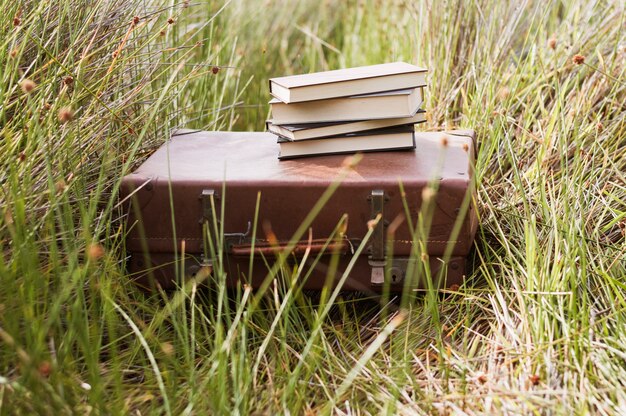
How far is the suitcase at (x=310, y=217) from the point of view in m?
2.21

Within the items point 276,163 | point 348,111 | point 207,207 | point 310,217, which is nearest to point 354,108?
point 348,111

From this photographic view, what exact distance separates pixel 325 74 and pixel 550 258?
0.78 m

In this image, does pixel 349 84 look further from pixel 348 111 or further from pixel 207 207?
pixel 207 207

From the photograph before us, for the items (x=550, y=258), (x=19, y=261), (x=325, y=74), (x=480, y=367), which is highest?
(x=325, y=74)

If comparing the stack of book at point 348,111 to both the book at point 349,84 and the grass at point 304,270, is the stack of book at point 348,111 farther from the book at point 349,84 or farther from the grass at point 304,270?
the grass at point 304,270

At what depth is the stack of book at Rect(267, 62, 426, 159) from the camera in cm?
234

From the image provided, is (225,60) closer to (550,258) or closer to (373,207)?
(373,207)

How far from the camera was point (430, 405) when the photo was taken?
1748 millimetres

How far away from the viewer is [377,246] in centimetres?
226

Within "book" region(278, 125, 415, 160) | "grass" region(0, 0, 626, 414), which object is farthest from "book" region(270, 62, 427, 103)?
"grass" region(0, 0, 626, 414)

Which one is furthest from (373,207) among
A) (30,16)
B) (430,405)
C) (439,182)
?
(30,16)

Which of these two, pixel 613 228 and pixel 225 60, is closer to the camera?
pixel 613 228

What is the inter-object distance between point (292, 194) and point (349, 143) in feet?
0.89

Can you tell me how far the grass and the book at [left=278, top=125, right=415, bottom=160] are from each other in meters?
0.31
